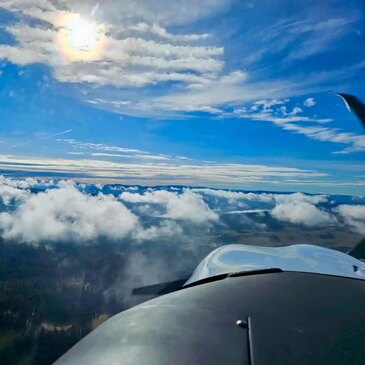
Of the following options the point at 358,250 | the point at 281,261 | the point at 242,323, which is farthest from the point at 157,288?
the point at 358,250

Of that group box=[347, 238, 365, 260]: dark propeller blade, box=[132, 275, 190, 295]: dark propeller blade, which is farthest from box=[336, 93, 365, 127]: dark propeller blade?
box=[132, 275, 190, 295]: dark propeller blade

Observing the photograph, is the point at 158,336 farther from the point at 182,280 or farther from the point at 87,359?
the point at 182,280

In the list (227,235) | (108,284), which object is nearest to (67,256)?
(108,284)

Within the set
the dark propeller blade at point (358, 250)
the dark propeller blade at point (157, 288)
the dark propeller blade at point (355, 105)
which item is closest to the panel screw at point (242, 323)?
the dark propeller blade at point (157, 288)

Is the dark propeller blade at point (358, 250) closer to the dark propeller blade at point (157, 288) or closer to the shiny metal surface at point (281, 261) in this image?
the shiny metal surface at point (281, 261)

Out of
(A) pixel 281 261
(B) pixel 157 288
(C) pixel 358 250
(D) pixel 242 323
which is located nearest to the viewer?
(D) pixel 242 323

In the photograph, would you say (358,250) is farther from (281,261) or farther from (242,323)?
(242,323)

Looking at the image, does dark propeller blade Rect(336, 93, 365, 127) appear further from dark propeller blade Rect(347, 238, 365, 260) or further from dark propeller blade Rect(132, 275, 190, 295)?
dark propeller blade Rect(132, 275, 190, 295)
